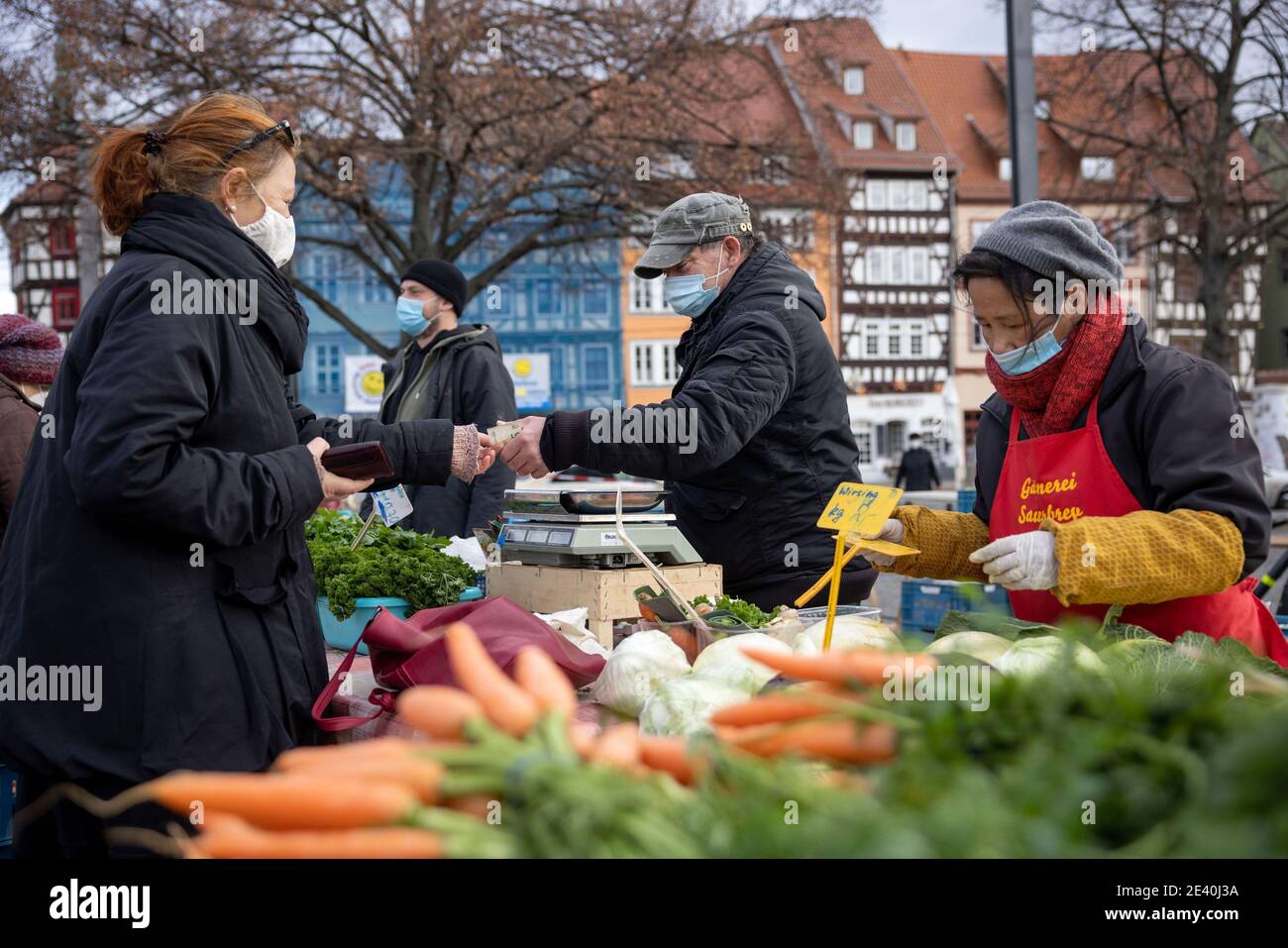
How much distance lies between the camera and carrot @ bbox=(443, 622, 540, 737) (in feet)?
4.49

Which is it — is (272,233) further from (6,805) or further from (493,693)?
(6,805)

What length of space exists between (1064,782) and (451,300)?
4810 millimetres

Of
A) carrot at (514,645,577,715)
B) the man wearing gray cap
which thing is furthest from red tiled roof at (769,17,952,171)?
carrot at (514,645,577,715)

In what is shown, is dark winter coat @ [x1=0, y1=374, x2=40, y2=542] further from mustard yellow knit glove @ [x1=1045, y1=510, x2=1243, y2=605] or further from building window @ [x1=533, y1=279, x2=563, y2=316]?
Result: building window @ [x1=533, y1=279, x2=563, y2=316]

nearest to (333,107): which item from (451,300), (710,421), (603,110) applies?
(603,110)

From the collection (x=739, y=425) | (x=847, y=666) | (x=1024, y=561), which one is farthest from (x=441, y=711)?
(x=739, y=425)

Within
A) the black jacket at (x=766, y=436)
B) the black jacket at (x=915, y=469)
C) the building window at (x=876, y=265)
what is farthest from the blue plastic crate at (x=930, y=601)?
the building window at (x=876, y=265)

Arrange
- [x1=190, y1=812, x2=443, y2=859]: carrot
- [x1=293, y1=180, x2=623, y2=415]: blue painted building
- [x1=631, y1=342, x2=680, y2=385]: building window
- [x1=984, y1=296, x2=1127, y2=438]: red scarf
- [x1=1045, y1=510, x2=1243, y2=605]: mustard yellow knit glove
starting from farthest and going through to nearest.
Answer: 1. [x1=631, y1=342, x2=680, y2=385]: building window
2. [x1=293, y1=180, x2=623, y2=415]: blue painted building
3. [x1=984, y1=296, x2=1127, y2=438]: red scarf
4. [x1=1045, y1=510, x2=1243, y2=605]: mustard yellow knit glove
5. [x1=190, y1=812, x2=443, y2=859]: carrot

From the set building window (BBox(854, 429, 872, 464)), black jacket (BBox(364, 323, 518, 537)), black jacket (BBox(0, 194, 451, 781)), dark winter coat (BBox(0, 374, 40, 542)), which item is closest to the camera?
black jacket (BBox(0, 194, 451, 781))

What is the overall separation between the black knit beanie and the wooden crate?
2.56m

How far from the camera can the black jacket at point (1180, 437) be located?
7.63 feet

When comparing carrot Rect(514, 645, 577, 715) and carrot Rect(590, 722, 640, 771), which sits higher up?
Result: carrot Rect(514, 645, 577, 715)

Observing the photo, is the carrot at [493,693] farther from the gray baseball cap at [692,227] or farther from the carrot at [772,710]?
the gray baseball cap at [692,227]
